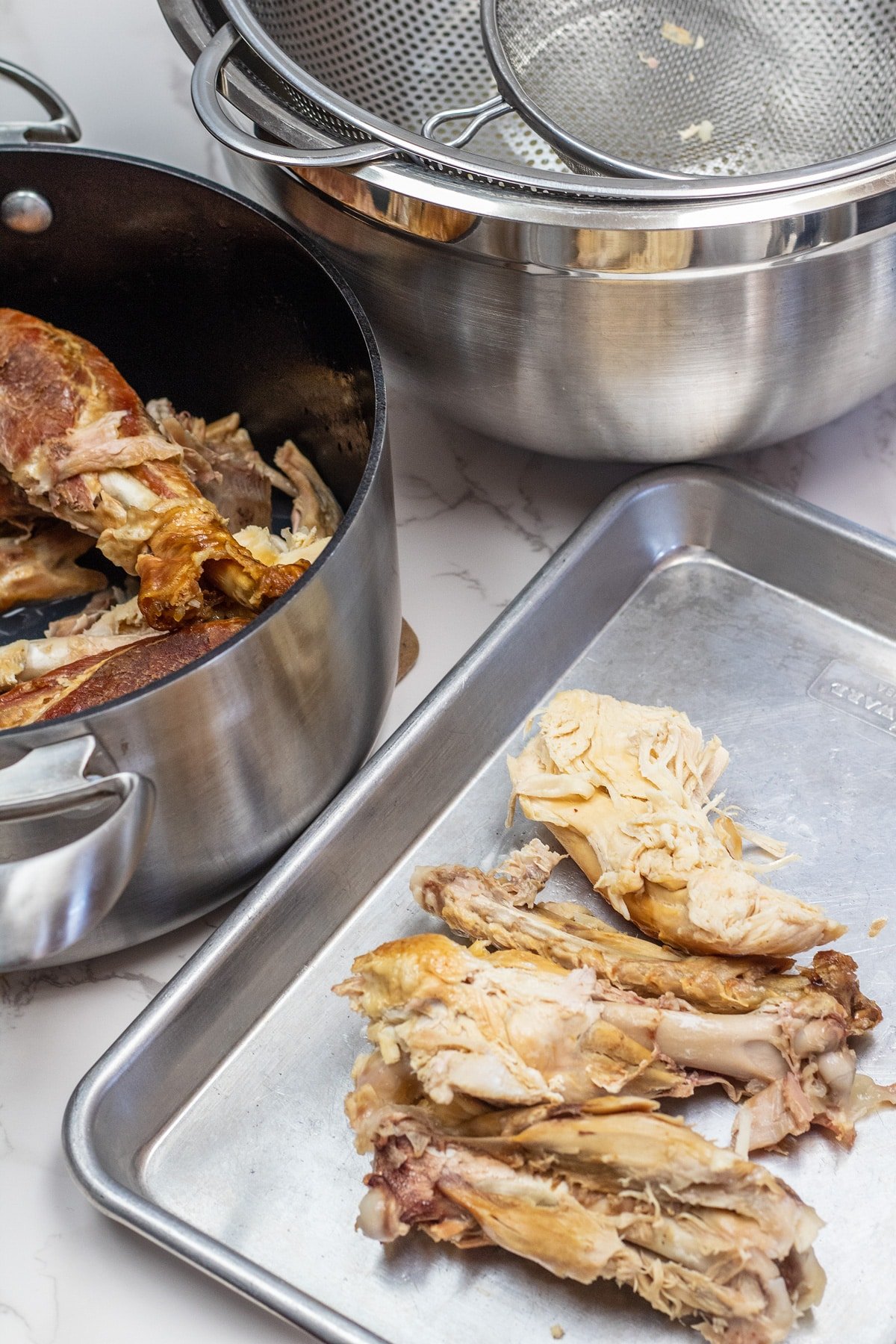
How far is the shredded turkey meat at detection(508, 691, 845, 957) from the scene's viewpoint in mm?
938

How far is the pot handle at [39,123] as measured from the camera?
3.79 feet

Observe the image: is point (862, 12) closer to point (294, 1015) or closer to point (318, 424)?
point (318, 424)

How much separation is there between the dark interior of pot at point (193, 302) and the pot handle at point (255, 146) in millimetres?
92

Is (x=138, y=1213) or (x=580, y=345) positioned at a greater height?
(x=580, y=345)

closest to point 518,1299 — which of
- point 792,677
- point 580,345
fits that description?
point 792,677

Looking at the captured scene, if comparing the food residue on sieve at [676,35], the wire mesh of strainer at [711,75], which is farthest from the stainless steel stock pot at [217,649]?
the food residue on sieve at [676,35]

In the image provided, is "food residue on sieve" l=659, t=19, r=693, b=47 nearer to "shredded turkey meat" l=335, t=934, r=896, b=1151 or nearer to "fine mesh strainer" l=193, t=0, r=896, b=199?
"fine mesh strainer" l=193, t=0, r=896, b=199

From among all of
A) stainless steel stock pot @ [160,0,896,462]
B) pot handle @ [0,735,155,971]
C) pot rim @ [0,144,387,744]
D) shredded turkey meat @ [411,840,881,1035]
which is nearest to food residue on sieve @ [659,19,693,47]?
stainless steel stock pot @ [160,0,896,462]

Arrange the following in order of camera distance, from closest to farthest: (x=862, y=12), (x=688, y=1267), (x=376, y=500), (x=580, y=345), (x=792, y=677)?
1. (x=688, y=1267)
2. (x=376, y=500)
3. (x=580, y=345)
4. (x=792, y=677)
5. (x=862, y=12)

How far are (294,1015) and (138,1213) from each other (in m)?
0.20

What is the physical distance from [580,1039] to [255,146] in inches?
25.9

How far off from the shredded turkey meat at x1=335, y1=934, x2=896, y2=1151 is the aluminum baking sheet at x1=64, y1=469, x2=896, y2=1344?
0.04 meters

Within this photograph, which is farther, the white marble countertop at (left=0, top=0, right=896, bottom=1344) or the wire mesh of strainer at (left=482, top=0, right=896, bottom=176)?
the wire mesh of strainer at (left=482, top=0, right=896, bottom=176)

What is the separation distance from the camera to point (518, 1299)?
846 millimetres
